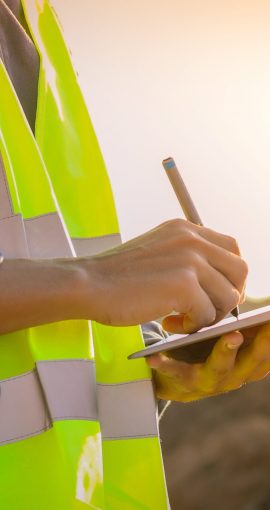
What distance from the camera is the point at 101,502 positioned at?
76 centimetres

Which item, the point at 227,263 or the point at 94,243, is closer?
the point at 227,263

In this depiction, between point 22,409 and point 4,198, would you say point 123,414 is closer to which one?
point 22,409

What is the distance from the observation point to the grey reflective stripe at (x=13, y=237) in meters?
0.73

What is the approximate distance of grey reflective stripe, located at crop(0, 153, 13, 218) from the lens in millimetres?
739

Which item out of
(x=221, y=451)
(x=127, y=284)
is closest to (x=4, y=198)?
(x=127, y=284)

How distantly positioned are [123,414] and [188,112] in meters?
1.35

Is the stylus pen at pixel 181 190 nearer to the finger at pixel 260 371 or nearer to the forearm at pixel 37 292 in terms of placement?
the finger at pixel 260 371

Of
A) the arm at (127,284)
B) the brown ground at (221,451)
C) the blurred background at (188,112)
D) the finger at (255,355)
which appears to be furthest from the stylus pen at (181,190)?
the blurred background at (188,112)

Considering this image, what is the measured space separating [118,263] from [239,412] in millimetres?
833

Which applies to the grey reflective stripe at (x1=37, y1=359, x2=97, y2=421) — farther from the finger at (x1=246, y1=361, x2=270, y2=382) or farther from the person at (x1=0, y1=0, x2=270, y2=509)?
the finger at (x1=246, y1=361, x2=270, y2=382)

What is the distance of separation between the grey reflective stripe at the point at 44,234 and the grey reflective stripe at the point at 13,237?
40 millimetres

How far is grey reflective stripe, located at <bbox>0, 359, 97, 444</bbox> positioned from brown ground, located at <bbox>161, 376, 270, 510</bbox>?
0.49 meters

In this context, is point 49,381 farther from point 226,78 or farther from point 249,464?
point 226,78

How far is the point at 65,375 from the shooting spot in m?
0.75
